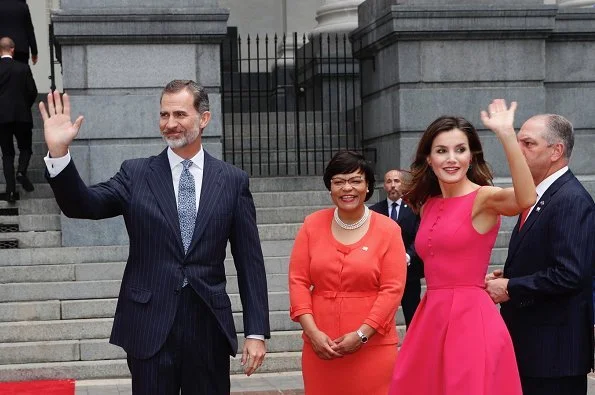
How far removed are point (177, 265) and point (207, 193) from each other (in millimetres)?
364

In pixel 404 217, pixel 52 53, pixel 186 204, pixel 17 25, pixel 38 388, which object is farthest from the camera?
pixel 52 53

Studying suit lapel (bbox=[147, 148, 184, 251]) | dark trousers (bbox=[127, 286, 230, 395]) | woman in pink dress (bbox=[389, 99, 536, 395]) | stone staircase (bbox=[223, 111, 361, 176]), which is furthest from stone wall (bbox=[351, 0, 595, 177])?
dark trousers (bbox=[127, 286, 230, 395])

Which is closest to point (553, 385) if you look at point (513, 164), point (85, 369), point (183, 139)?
point (513, 164)

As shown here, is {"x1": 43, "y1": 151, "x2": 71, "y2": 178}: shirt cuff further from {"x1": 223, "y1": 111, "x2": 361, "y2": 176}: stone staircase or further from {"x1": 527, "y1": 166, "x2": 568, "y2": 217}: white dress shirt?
{"x1": 223, "y1": 111, "x2": 361, "y2": 176}: stone staircase

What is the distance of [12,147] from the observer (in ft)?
42.1

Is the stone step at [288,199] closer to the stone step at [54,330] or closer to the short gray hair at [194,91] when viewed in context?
the stone step at [54,330]

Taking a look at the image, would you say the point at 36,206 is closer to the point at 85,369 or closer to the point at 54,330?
the point at 54,330

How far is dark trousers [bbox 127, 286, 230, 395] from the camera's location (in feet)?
17.0

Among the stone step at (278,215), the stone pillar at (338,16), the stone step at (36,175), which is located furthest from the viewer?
the stone pillar at (338,16)

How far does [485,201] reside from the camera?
537 centimetres

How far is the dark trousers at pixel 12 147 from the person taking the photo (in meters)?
12.5

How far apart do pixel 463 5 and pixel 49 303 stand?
5825mm

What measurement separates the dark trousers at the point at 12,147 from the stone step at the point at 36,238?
647 mm

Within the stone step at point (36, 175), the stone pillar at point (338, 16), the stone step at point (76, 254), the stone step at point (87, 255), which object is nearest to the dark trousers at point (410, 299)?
the stone step at point (87, 255)
